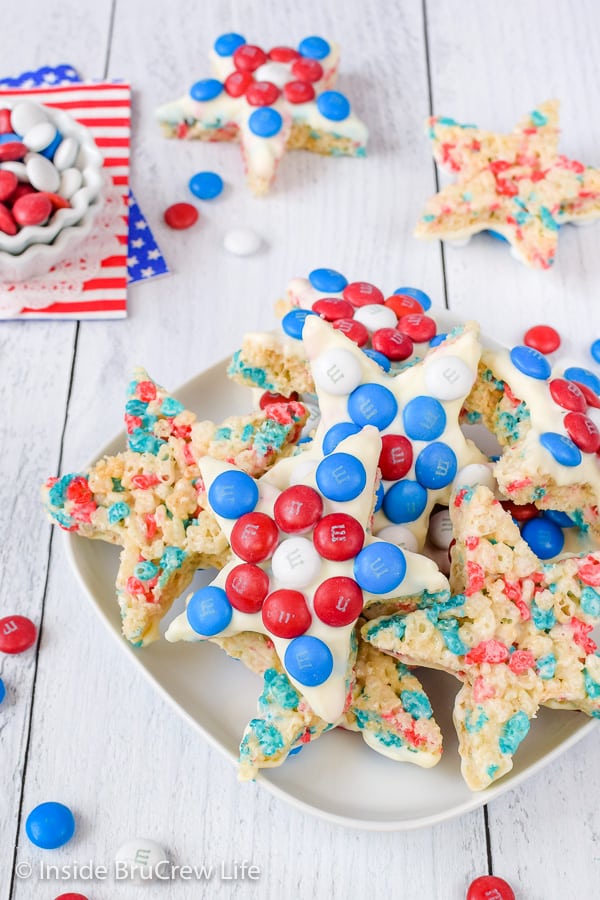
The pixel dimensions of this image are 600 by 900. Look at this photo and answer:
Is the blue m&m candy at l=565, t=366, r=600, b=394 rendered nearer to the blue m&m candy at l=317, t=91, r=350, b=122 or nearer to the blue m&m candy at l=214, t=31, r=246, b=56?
the blue m&m candy at l=317, t=91, r=350, b=122

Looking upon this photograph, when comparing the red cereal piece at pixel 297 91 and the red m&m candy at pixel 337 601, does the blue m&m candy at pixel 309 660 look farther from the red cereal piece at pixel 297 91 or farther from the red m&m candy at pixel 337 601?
the red cereal piece at pixel 297 91

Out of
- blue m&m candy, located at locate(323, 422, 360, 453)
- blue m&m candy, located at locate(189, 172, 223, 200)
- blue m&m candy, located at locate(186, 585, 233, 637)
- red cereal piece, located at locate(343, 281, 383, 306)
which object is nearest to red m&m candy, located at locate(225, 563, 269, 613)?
blue m&m candy, located at locate(186, 585, 233, 637)

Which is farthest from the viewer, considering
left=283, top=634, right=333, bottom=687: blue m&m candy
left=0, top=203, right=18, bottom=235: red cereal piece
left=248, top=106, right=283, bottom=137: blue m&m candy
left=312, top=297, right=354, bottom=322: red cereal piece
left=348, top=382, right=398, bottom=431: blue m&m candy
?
left=248, top=106, right=283, bottom=137: blue m&m candy

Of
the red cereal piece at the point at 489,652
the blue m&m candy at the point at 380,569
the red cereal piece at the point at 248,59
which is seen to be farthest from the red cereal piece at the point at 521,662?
the red cereal piece at the point at 248,59

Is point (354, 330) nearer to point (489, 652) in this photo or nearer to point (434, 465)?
point (434, 465)

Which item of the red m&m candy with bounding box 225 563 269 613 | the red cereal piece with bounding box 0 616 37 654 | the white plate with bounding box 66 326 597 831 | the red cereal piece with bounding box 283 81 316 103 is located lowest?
the white plate with bounding box 66 326 597 831

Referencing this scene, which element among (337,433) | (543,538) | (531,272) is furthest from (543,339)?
(337,433)
